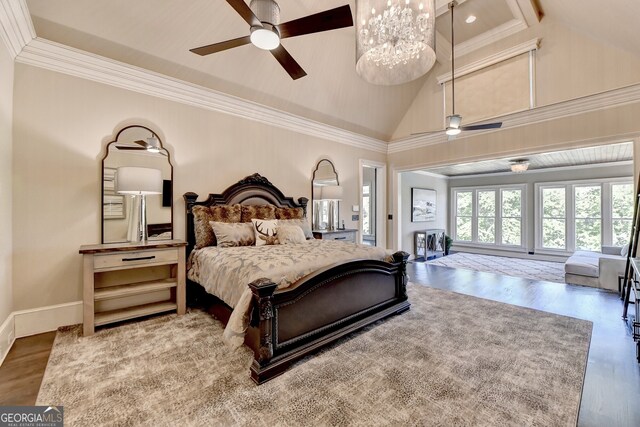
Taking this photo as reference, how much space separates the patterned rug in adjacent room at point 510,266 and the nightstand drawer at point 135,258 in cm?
558

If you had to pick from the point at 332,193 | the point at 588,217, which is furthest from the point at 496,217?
the point at 332,193

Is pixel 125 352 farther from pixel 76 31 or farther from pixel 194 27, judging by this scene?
pixel 194 27

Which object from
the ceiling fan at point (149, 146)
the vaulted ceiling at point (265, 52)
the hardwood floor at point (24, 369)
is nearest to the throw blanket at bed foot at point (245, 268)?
the hardwood floor at point (24, 369)

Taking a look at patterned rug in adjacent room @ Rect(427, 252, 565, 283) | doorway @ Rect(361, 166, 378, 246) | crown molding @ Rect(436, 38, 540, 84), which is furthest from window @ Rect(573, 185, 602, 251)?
doorway @ Rect(361, 166, 378, 246)

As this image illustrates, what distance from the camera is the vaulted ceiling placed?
2.64m

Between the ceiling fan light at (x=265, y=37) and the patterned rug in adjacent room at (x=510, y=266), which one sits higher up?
the ceiling fan light at (x=265, y=37)

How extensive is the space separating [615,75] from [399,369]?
15.5 ft

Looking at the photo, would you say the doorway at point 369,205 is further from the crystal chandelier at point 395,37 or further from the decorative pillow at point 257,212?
the crystal chandelier at point 395,37

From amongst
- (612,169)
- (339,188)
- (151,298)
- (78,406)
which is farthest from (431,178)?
(78,406)

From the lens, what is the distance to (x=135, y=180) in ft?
9.26

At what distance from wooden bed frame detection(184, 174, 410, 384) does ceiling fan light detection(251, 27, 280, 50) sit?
175 cm

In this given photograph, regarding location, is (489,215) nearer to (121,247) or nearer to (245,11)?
(245,11)

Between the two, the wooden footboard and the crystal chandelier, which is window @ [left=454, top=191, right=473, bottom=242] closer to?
the wooden footboard

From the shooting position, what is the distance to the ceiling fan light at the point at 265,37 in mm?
1890
